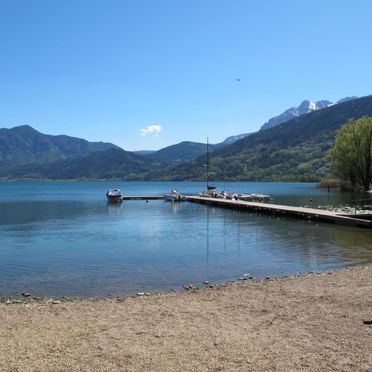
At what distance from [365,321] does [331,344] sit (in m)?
2.14

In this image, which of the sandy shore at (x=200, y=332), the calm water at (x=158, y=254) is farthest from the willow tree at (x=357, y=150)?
the sandy shore at (x=200, y=332)

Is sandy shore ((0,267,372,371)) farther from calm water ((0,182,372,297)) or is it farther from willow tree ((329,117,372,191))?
willow tree ((329,117,372,191))

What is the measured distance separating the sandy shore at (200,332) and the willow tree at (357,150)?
85877mm

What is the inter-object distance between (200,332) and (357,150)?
9355cm

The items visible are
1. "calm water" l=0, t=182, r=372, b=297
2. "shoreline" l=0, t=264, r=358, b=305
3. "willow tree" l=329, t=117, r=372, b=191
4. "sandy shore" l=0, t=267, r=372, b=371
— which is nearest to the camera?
"sandy shore" l=0, t=267, r=372, b=371

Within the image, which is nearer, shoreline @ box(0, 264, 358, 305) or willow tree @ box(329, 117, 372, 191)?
shoreline @ box(0, 264, 358, 305)

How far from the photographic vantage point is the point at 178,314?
1348cm

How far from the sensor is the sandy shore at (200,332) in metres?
9.24

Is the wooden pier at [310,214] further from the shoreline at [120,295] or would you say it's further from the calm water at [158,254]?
the shoreline at [120,295]

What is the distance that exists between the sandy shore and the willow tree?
85.9 metres

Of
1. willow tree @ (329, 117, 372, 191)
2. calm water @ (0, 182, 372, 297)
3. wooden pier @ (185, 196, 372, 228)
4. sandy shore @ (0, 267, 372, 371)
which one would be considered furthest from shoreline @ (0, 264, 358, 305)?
willow tree @ (329, 117, 372, 191)

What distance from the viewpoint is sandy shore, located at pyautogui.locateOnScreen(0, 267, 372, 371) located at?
9.24 m

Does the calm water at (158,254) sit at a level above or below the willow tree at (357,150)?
below

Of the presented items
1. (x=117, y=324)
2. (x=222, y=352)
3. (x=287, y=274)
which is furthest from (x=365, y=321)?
(x=287, y=274)
